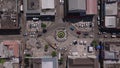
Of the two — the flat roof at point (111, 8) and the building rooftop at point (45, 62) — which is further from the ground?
the flat roof at point (111, 8)

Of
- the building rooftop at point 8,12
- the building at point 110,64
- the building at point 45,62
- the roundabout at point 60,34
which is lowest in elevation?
the building at point 110,64

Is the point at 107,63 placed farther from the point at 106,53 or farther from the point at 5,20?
the point at 5,20

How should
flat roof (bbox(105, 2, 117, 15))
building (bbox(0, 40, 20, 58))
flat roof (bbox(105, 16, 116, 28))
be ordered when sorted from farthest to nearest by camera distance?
flat roof (bbox(105, 16, 116, 28)) → flat roof (bbox(105, 2, 117, 15)) → building (bbox(0, 40, 20, 58))

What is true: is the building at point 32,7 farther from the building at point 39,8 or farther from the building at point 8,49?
the building at point 8,49

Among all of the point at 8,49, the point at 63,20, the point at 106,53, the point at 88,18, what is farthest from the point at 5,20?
the point at 106,53

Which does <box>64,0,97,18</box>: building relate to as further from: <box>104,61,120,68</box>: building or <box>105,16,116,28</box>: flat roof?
<box>104,61,120,68</box>: building

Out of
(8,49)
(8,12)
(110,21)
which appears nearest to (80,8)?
(110,21)

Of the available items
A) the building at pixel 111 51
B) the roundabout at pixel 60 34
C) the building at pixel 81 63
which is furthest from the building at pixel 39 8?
the building at pixel 111 51

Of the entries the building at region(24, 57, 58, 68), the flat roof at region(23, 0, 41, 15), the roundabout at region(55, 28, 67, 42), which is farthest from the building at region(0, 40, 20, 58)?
the roundabout at region(55, 28, 67, 42)

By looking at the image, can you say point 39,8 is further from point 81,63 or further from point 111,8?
point 111,8
